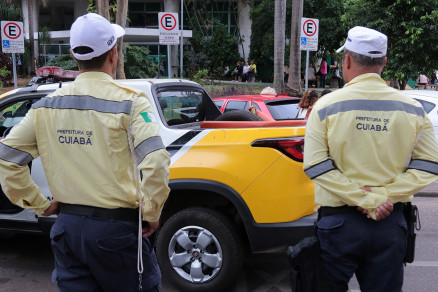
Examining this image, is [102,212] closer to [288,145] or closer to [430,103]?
[288,145]

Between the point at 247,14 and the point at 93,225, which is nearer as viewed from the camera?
the point at 93,225

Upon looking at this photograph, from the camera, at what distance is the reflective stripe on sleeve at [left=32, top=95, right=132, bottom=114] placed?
86.4 inches

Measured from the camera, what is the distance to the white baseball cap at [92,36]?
2.24m

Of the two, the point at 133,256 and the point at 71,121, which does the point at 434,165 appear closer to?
the point at 133,256

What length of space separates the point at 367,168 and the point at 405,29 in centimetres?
1328

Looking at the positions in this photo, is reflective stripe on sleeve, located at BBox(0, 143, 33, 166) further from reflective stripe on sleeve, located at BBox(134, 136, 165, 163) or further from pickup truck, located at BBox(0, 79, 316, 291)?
pickup truck, located at BBox(0, 79, 316, 291)

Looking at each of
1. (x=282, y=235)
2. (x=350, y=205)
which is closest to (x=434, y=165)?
(x=350, y=205)

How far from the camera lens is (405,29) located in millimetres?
14227

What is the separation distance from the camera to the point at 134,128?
2.19 metres

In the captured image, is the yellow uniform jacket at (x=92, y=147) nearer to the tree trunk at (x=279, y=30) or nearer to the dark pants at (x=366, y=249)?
the dark pants at (x=366, y=249)

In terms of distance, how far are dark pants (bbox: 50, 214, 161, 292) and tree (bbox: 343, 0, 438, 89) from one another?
1341 cm

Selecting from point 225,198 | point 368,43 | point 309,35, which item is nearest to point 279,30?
point 309,35

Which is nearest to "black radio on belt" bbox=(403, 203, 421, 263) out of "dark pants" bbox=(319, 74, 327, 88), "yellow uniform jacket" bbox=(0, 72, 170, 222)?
"yellow uniform jacket" bbox=(0, 72, 170, 222)

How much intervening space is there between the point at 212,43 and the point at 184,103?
98.9 ft
